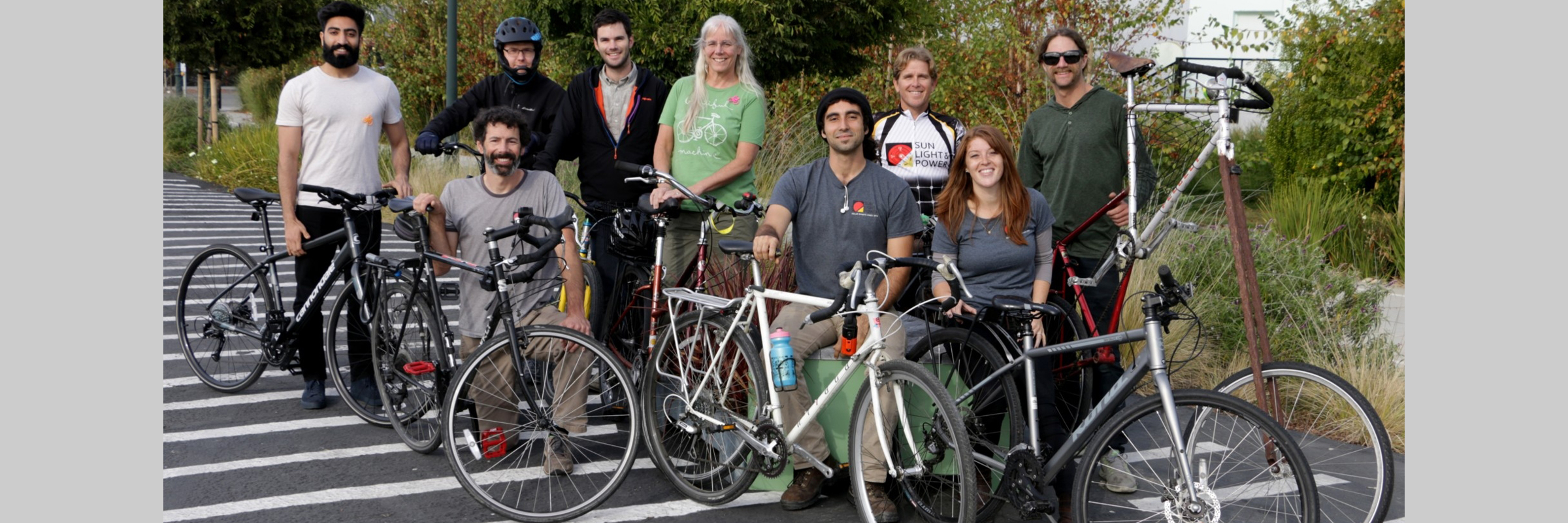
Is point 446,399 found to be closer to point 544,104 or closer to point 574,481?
point 574,481

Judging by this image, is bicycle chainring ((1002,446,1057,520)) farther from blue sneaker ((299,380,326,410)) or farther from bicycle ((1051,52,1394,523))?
blue sneaker ((299,380,326,410))

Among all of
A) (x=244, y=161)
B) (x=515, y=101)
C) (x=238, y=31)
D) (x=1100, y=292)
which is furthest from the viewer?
(x=238, y=31)

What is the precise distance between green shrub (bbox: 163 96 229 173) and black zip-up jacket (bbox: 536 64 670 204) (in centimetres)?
1725

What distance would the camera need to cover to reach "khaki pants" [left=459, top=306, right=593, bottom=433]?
4.93m

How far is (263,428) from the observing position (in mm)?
6125

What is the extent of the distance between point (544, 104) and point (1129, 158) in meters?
3.02

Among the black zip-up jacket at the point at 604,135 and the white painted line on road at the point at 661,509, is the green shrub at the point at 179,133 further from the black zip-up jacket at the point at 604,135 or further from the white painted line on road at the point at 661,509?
the white painted line on road at the point at 661,509

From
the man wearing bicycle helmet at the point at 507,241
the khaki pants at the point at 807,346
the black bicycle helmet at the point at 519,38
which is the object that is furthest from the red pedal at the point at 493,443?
the black bicycle helmet at the point at 519,38

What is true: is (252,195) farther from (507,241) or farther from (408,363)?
(507,241)

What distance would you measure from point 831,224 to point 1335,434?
2526 millimetres

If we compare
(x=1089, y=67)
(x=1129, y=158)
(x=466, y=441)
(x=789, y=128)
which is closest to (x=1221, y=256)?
(x=1129, y=158)

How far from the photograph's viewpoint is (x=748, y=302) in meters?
4.83

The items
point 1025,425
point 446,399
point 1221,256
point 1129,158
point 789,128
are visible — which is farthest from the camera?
point 789,128

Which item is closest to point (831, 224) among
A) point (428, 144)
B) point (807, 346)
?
point (807, 346)
